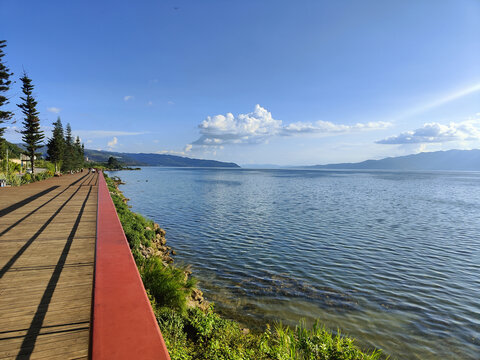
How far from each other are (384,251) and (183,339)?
1436 cm

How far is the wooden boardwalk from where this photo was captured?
10.9 feet

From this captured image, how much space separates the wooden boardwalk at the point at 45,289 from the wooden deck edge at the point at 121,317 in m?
0.55

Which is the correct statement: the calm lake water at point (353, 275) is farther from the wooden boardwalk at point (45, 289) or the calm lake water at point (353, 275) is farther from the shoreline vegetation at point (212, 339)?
the wooden boardwalk at point (45, 289)

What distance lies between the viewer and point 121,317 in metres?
3.13

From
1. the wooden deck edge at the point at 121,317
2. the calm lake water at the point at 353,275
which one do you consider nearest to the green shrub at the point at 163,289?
the wooden deck edge at the point at 121,317

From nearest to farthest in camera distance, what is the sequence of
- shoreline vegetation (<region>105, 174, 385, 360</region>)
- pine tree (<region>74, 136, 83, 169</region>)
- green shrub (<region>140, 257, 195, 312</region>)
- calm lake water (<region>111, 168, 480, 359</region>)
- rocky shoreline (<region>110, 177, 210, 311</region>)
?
shoreline vegetation (<region>105, 174, 385, 360</region>) → green shrub (<region>140, 257, 195, 312</region>) → calm lake water (<region>111, 168, 480, 359</region>) → rocky shoreline (<region>110, 177, 210, 311</region>) → pine tree (<region>74, 136, 83, 169</region>)

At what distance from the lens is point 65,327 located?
3668 millimetres

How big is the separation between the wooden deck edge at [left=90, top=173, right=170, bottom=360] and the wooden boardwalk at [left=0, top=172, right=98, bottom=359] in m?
0.55

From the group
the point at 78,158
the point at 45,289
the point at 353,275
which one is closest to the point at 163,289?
the point at 45,289

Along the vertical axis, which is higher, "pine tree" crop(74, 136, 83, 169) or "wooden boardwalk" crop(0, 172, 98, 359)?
"pine tree" crop(74, 136, 83, 169)

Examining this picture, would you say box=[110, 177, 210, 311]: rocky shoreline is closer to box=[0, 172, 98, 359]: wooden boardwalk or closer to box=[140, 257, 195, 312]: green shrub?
box=[140, 257, 195, 312]: green shrub

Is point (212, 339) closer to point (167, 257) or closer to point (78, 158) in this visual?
point (167, 257)

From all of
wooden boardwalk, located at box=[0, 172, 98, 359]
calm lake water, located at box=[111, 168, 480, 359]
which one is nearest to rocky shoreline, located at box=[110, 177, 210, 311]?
calm lake water, located at box=[111, 168, 480, 359]

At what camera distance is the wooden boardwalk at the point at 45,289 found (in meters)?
3.34
